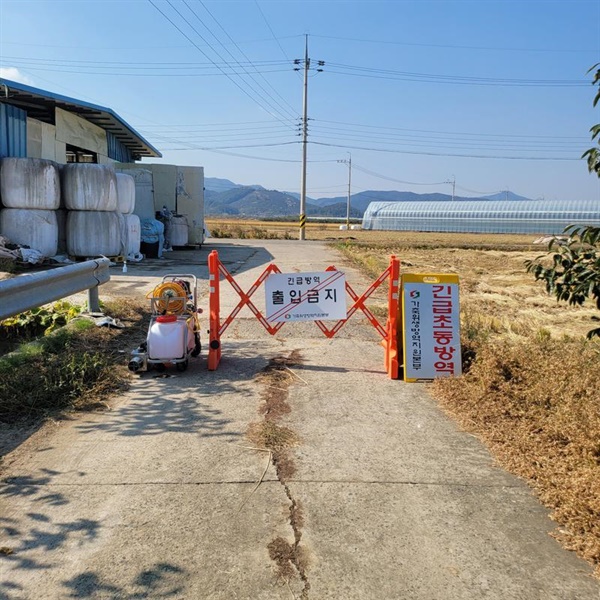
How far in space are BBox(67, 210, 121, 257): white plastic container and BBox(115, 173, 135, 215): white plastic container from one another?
0.51 metres

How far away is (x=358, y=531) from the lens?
3230mm

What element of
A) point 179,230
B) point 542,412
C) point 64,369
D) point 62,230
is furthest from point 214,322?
point 179,230

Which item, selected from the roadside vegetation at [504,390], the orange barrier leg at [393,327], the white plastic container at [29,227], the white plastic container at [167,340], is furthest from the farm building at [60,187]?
the orange barrier leg at [393,327]

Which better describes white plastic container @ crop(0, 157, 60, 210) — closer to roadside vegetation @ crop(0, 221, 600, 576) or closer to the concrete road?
roadside vegetation @ crop(0, 221, 600, 576)

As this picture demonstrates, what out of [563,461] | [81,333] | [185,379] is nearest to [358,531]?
[563,461]

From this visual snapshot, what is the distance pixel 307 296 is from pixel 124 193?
1217 centimetres

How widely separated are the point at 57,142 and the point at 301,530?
2067 centimetres

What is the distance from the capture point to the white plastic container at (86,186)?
1617 centimetres

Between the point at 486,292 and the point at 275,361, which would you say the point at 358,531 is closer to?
the point at 275,361

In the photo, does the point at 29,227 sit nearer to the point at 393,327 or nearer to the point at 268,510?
the point at 393,327

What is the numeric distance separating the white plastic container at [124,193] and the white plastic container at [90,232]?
0.51m

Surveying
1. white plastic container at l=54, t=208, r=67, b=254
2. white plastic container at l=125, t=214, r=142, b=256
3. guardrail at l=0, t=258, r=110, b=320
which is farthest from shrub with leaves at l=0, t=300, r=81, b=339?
white plastic container at l=125, t=214, r=142, b=256

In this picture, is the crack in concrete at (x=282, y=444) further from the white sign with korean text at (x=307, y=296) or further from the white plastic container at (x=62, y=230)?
the white plastic container at (x=62, y=230)

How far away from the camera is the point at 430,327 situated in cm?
641
